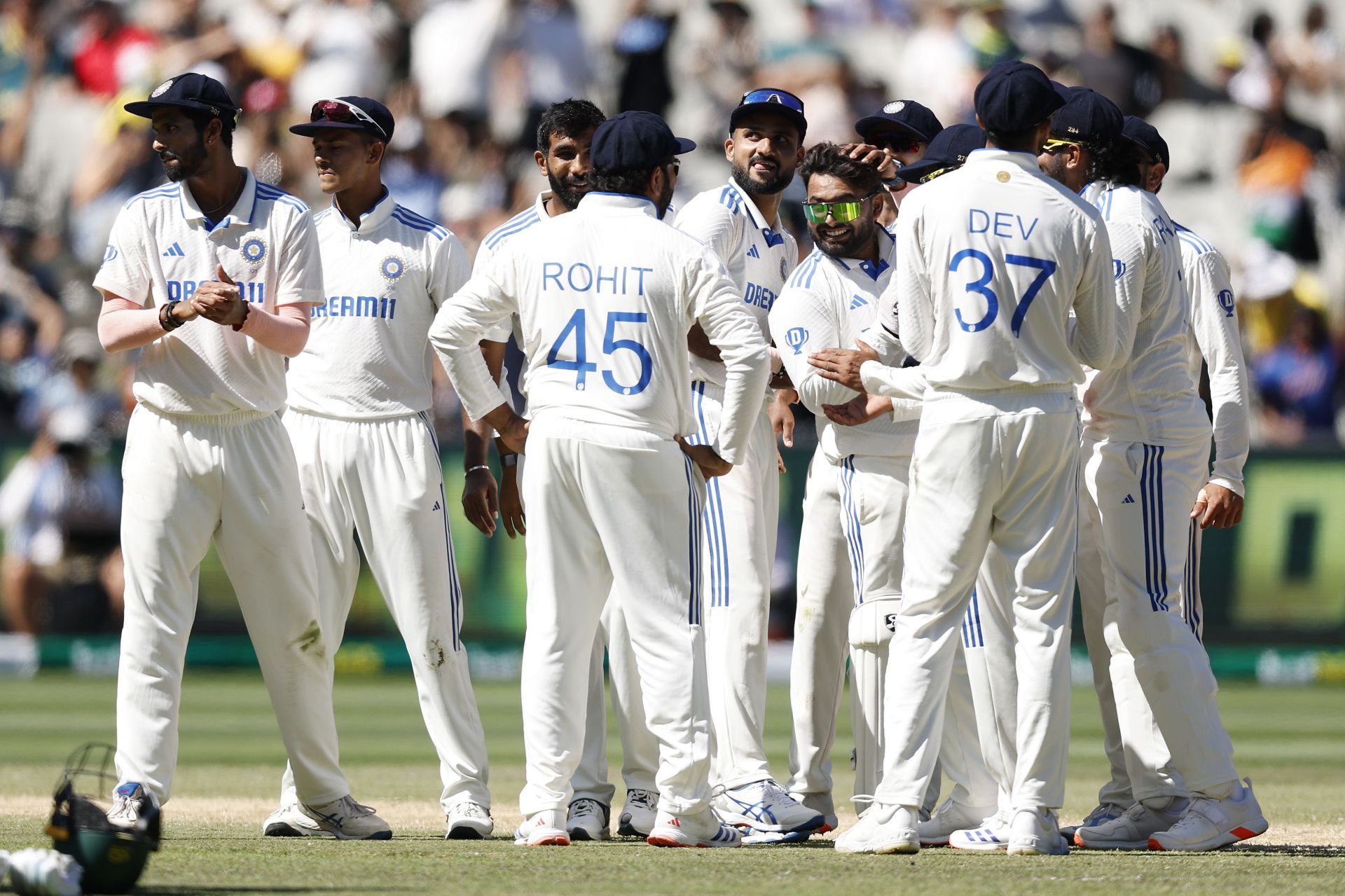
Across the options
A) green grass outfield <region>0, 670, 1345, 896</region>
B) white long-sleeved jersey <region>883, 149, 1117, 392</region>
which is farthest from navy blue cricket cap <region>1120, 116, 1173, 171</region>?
green grass outfield <region>0, 670, 1345, 896</region>

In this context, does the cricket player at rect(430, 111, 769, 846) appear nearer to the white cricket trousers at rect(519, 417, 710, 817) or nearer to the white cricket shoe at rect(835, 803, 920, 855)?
the white cricket trousers at rect(519, 417, 710, 817)

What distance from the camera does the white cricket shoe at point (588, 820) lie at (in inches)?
257

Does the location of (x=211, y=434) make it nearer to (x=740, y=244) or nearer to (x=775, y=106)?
(x=740, y=244)

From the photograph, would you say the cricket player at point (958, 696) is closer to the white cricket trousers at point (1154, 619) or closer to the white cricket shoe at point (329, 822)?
the white cricket trousers at point (1154, 619)

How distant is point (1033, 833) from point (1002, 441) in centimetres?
124

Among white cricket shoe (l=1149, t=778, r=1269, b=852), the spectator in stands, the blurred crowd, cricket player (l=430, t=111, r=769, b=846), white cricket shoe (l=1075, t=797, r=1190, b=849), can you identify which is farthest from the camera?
the blurred crowd

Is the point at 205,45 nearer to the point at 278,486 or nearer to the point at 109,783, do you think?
the point at 109,783

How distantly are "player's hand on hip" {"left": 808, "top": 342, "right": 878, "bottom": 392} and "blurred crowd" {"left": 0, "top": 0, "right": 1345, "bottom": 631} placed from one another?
32.8 feet

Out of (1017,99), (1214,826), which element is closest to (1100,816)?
(1214,826)

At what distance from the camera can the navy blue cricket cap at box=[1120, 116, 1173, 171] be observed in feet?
21.8

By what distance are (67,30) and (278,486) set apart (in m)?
14.1

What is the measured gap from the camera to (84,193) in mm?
17516

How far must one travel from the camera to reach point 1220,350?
21.9ft

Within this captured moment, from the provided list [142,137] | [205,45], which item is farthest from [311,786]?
[205,45]
